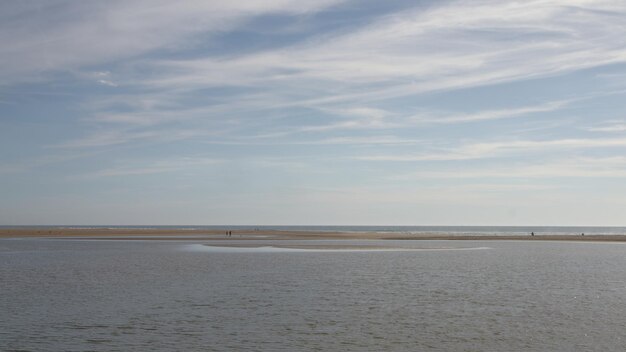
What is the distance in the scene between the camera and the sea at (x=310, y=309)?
A: 20.6m

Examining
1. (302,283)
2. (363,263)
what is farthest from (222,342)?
(363,263)

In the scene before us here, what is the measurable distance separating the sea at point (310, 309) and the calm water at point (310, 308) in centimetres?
6

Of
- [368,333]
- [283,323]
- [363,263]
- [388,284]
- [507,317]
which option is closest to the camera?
[368,333]

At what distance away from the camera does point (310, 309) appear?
27.0m

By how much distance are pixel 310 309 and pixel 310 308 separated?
11.1 inches

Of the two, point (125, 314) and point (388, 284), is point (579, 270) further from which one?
point (125, 314)

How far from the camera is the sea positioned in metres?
20.6

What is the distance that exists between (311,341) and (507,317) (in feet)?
30.3

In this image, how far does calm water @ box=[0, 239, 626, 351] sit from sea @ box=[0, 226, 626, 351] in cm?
6

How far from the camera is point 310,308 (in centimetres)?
2728

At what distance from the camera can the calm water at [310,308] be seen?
67.5 ft

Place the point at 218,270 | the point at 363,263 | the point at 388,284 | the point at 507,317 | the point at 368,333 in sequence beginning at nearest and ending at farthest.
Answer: the point at 368,333, the point at 507,317, the point at 388,284, the point at 218,270, the point at 363,263

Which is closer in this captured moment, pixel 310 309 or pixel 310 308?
pixel 310 309

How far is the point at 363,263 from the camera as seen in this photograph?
2073 inches
